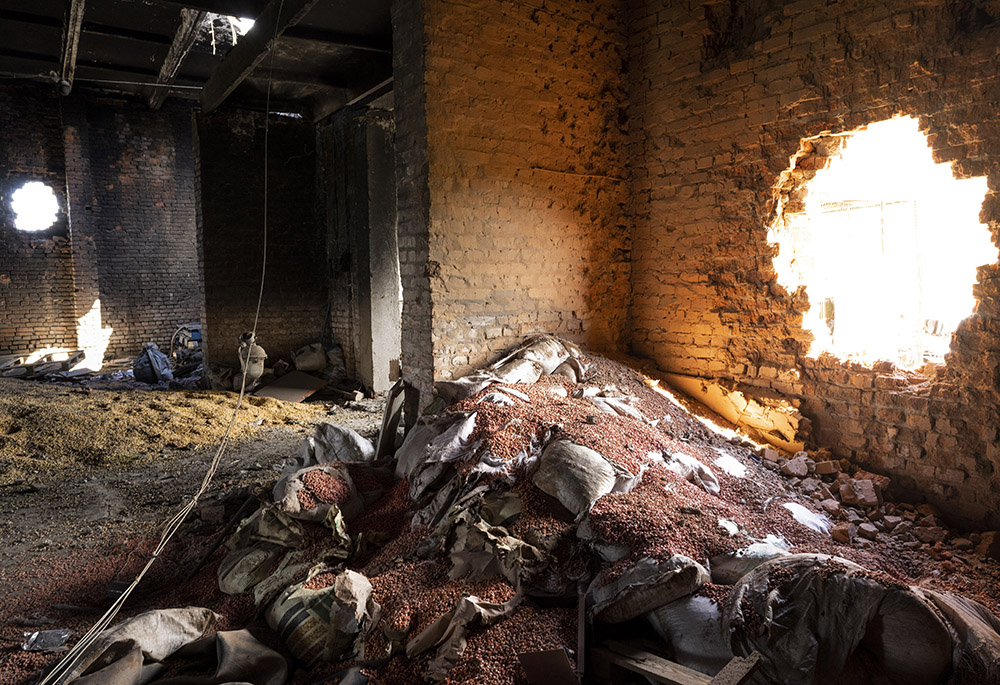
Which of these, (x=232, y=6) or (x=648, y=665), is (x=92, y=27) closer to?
(x=232, y=6)

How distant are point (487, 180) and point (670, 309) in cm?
199

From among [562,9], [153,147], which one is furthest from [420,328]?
[153,147]

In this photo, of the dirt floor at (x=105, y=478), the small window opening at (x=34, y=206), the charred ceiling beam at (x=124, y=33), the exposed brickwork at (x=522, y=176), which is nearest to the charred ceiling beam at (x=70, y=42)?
the charred ceiling beam at (x=124, y=33)

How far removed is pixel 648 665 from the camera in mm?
2221

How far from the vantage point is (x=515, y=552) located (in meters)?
2.76

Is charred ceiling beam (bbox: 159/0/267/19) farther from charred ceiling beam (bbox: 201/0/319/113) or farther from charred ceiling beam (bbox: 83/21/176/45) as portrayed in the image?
charred ceiling beam (bbox: 83/21/176/45)

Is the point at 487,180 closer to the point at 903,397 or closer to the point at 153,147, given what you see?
the point at 903,397

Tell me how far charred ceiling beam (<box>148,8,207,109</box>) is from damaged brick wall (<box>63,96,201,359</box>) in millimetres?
1052

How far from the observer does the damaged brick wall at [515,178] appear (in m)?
4.60

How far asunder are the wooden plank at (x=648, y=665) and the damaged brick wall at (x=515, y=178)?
8.99 feet

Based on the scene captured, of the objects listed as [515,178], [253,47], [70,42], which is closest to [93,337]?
[70,42]

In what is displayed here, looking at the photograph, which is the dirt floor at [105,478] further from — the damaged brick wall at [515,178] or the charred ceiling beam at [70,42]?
the charred ceiling beam at [70,42]

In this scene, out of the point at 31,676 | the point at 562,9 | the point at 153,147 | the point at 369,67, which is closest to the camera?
the point at 31,676

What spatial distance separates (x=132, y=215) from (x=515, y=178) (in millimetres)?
10294
